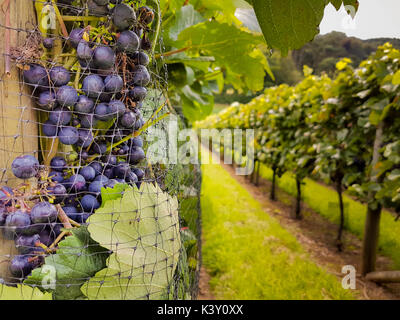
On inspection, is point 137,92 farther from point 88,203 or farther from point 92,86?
point 88,203

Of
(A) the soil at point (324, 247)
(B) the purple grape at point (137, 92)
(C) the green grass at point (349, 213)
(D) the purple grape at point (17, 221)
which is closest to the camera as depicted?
(D) the purple grape at point (17, 221)

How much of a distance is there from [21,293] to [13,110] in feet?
1.04

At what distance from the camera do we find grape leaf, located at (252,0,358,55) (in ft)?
1.75

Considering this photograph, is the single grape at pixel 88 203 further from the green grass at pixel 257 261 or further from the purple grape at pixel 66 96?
the green grass at pixel 257 261

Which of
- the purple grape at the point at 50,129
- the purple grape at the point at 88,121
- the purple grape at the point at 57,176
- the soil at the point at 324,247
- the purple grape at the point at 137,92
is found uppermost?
the purple grape at the point at 137,92

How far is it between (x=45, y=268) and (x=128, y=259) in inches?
5.5

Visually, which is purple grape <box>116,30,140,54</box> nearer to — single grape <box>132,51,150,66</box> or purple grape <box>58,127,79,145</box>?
single grape <box>132,51,150,66</box>

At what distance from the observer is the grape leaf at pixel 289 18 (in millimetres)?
532

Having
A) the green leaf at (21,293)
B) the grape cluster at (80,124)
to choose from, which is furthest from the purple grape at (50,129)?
the green leaf at (21,293)

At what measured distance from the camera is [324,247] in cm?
500

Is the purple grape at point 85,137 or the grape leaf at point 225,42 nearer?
the purple grape at point 85,137

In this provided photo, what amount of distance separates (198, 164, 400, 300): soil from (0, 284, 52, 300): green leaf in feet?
10.1

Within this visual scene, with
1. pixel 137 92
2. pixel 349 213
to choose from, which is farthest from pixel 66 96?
pixel 349 213
